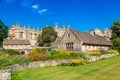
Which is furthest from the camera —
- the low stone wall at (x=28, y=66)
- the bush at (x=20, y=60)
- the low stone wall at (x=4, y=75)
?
the bush at (x=20, y=60)

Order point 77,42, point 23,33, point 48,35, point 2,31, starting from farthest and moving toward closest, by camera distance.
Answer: point 23,33 < point 48,35 < point 2,31 < point 77,42

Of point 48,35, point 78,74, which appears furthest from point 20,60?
point 48,35

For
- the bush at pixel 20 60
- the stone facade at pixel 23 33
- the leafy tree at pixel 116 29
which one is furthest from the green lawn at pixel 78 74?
the stone facade at pixel 23 33

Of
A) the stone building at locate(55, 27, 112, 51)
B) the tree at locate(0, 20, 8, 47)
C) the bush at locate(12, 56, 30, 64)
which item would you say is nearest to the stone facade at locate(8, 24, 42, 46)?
the tree at locate(0, 20, 8, 47)

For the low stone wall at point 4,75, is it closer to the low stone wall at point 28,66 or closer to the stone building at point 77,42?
the low stone wall at point 28,66

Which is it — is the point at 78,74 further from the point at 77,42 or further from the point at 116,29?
the point at 116,29

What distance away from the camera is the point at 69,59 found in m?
35.1

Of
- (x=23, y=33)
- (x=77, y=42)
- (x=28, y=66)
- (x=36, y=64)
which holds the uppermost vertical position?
(x=23, y=33)

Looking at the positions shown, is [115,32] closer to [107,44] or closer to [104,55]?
[107,44]

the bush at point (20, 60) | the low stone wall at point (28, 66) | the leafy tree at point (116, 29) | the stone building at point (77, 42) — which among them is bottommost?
the low stone wall at point (28, 66)

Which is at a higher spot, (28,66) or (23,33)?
(23,33)

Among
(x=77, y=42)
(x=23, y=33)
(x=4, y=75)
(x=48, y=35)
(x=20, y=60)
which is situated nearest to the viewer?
(x=4, y=75)

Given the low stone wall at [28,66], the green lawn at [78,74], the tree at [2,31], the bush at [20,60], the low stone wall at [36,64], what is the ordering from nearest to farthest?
the green lawn at [78,74]
the low stone wall at [28,66]
the low stone wall at [36,64]
the bush at [20,60]
the tree at [2,31]

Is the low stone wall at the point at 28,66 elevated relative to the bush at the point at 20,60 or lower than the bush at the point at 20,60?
lower
